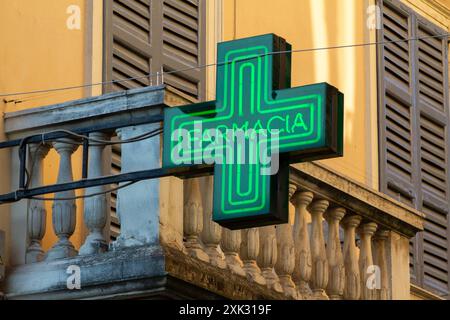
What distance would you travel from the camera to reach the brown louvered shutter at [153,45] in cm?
1408

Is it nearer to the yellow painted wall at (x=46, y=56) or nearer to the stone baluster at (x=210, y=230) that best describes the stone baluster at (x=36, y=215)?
the yellow painted wall at (x=46, y=56)

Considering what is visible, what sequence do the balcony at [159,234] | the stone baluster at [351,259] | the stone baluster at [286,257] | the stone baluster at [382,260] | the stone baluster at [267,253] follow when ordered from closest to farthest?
the balcony at [159,234] → the stone baluster at [267,253] → the stone baluster at [286,257] → the stone baluster at [351,259] → the stone baluster at [382,260]

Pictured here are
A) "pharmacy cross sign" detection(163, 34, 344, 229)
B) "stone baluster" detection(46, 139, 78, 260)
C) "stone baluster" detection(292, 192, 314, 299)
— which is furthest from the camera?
"stone baluster" detection(292, 192, 314, 299)

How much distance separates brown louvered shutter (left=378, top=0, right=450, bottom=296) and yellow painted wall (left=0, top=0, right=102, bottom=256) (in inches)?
140

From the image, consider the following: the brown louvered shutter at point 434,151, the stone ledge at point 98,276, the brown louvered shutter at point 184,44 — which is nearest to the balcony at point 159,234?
the stone ledge at point 98,276

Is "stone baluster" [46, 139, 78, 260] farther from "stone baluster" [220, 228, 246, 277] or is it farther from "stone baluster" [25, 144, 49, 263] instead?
"stone baluster" [220, 228, 246, 277]

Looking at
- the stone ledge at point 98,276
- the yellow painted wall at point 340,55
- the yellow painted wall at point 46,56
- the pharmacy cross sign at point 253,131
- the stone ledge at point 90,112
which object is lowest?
the stone ledge at point 98,276

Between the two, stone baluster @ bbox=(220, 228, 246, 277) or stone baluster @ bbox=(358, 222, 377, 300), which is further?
stone baluster @ bbox=(358, 222, 377, 300)

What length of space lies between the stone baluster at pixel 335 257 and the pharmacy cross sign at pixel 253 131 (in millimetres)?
1644

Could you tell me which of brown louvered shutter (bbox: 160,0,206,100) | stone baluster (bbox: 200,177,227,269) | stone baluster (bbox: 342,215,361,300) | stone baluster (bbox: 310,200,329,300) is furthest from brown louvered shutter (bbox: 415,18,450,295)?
stone baluster (bbox: 200,177,227,269)

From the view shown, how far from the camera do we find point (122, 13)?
1429 centimetres

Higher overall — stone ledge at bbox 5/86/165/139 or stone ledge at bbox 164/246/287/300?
stone ledge at bbox 5/86/165/139

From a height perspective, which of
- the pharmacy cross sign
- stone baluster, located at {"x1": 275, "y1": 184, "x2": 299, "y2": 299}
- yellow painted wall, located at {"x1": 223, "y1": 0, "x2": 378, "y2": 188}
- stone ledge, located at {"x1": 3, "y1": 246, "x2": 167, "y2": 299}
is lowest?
stone ledge, located at {"x1": 3, "y1": 246, "x2": 167, "y2": 299}

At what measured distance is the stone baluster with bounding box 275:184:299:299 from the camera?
42.4ft
